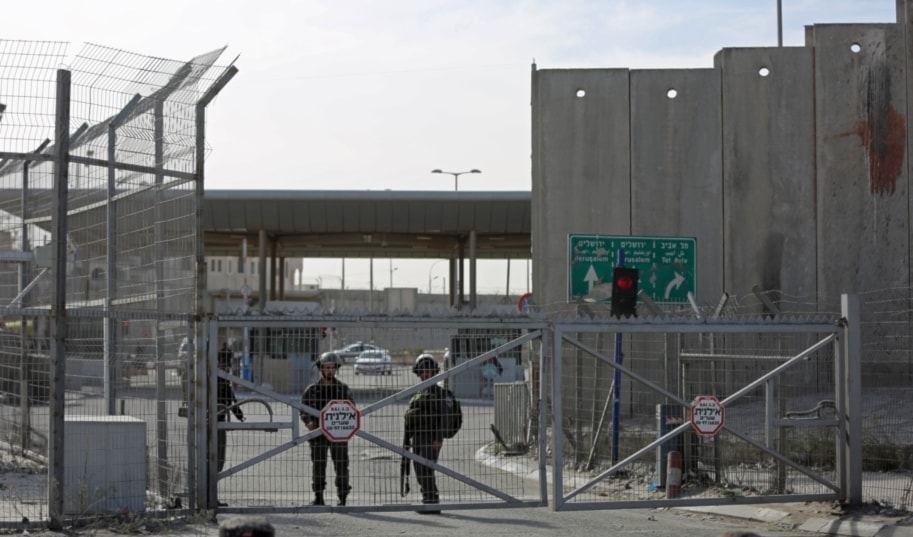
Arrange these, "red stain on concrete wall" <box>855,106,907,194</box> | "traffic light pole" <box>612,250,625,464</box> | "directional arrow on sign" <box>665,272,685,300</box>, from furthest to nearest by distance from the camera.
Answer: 1. "red stain on concrete wall" <box>855,106,907,194</box>
2. "directional arrow on sign" <box>665,272,685,300</box>
3. "traffic light pole" <box>612,250,625,464</box>

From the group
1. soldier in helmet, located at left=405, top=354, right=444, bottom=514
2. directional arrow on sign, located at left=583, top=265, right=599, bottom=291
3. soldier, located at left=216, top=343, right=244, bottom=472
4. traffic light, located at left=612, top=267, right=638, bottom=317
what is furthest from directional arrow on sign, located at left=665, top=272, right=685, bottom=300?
soldier, located at left=216, top=343, right=244, bottom=472

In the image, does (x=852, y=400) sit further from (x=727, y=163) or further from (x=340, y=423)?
(x=727, y=163)

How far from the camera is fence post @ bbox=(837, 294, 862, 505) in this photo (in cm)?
1227

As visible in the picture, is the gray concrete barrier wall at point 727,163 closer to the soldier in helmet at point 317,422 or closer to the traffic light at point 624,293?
the traffic light at point 624,293

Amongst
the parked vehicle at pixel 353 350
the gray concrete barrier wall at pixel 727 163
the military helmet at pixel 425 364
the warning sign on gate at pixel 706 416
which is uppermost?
the gray concrete barrier wall at pixel 727 163

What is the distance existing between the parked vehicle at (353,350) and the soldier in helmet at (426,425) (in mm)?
467

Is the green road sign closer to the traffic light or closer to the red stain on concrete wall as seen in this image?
the traffic light

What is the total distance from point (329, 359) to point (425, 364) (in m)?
0.92

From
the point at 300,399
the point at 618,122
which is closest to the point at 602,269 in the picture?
the point at 618,122

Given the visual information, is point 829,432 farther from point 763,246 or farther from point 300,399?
point 763,246

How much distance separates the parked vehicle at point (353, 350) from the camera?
1171cm

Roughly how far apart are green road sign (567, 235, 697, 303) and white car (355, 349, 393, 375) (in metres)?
6.85

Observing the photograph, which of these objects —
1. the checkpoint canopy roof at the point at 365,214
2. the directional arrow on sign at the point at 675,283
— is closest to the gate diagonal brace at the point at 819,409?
the directional arrow on sign at the point at 675,283

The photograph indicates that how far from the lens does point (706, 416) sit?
39.1 ft
